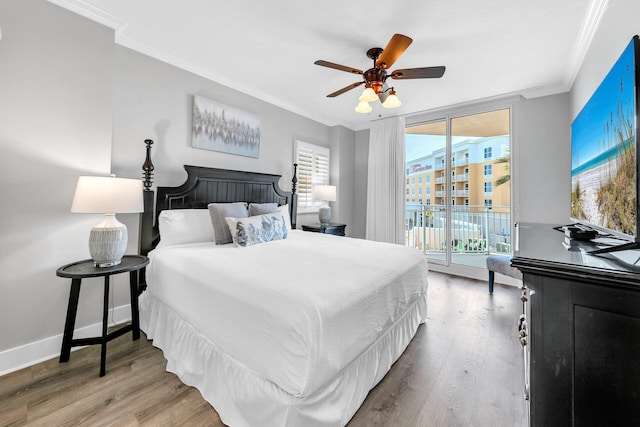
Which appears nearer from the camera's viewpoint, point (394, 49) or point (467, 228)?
point (394, 49)

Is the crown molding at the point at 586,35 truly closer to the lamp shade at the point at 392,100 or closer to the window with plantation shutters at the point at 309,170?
the lamp shade at the point at 392,100

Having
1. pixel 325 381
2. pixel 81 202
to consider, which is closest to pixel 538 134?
pixel 325 381

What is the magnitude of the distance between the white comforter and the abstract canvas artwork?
142cm

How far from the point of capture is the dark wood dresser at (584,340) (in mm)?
694

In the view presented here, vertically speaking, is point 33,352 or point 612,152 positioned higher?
point 612,152

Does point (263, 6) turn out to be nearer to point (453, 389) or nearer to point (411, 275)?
point (411, 275)

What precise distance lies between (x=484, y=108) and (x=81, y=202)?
4.76m

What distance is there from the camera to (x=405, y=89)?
3398 mm

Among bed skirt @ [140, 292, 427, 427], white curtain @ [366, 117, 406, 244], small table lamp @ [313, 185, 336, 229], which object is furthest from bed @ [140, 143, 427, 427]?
white curtain @ [366, 117, 406, 244]

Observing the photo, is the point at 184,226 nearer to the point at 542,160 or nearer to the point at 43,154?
the point at 43,154

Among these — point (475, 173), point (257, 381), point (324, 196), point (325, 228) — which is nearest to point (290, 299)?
point (257, 381)

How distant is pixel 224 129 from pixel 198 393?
2.69m

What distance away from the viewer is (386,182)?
4.54 meters

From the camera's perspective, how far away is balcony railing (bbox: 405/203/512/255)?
4242mm
